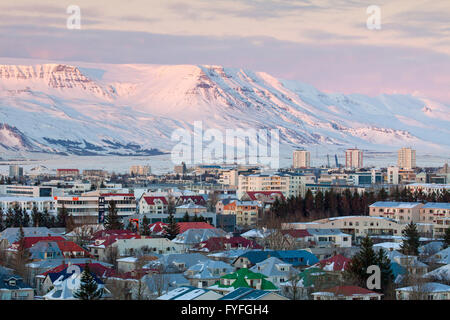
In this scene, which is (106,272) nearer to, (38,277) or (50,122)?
(38,277)

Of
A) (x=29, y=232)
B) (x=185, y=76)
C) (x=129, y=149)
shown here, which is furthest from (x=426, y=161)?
(x=29, y=232)

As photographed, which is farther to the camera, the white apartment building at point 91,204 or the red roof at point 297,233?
the white apartment building at point 91,204

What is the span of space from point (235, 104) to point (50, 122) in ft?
119

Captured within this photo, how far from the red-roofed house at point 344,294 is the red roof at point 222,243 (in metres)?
9.35

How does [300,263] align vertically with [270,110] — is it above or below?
below

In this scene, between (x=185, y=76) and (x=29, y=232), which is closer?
(x=29, y=232)

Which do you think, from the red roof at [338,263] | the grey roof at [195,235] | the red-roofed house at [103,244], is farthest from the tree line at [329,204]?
the red roof at [338,263]

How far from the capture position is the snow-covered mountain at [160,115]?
502ft

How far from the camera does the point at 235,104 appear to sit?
584ft

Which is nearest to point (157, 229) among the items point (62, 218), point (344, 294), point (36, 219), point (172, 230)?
point (172, 230)

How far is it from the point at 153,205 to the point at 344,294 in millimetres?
26570

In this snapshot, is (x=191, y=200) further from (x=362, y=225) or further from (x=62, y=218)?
(x=362, y=225)

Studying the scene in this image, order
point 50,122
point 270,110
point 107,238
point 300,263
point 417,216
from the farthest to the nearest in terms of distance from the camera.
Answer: point 270,110
point 50,122
point 417,216
point 107,238
point 300,263

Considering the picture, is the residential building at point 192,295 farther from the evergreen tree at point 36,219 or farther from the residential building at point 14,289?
the evergreen tree at point 36,219
